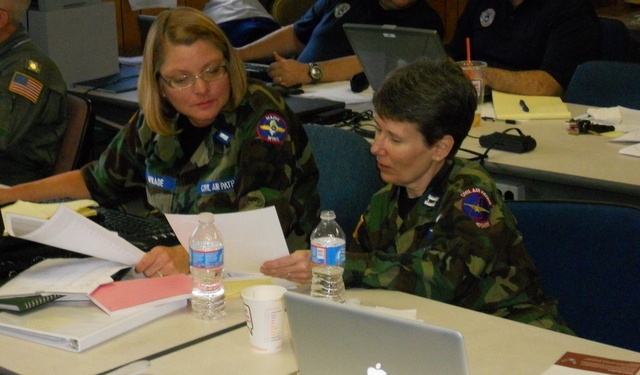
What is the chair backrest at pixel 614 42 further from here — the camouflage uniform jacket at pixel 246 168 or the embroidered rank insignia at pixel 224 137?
the embroidered rank insignia at pixel 224 137

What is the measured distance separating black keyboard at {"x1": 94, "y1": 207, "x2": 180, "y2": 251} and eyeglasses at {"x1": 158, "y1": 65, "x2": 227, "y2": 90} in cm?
33

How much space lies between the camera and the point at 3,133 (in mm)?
3184

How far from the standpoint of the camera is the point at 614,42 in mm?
3994

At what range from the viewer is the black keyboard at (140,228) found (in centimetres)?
210

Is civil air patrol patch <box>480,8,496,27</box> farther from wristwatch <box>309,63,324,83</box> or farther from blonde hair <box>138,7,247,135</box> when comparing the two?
blonde hair <box>138,7,247,135</box>

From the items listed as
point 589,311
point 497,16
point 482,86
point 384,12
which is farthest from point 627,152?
point 384,12

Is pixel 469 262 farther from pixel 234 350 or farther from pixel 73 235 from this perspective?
pixel 73 235

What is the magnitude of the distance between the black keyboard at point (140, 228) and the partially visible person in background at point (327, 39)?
5.22 feet

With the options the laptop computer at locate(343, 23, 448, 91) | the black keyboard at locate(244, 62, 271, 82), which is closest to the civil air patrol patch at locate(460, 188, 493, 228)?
the laptop computer at locate(343, 23, 448, 91)

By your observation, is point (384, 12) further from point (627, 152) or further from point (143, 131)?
point (143, 131)

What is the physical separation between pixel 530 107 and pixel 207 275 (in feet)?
6.19

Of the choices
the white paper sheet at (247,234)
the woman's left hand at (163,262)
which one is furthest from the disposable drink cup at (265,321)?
the woman's left hand at (163,262)

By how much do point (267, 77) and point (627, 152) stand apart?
5.29 feet

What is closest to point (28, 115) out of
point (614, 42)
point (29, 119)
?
point (29, 119)
